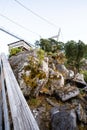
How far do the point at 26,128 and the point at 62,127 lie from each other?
253 inches

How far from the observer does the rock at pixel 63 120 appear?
23.7ft

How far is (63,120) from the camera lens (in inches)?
286

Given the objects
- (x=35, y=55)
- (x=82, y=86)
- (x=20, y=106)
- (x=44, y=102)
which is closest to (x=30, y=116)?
(x=20, y=106)

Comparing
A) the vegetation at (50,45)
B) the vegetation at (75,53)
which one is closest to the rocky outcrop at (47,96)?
the vegetation at (50,45)

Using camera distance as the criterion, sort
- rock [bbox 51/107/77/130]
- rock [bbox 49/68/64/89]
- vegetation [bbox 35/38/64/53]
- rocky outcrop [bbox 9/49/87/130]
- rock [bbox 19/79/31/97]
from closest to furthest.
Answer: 1. rock [bbox 51/107/77/130]
2. rocky outcrop [bbox 9/49/87/130]
3. rock [bbox 19/79/31/97]
4. rock [bbox 49/68/64/89]
5. vegetation [bbox 35/38/64/53]

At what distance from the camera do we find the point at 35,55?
975cm

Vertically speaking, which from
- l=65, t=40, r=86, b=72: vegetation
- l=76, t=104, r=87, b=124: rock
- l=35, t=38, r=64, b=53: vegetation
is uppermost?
l=35, t=38, r=64, b=53: vegetation

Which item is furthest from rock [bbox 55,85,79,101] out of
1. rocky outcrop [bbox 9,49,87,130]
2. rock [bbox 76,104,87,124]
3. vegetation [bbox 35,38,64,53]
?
vegetation [bbox 35,38,64,53]

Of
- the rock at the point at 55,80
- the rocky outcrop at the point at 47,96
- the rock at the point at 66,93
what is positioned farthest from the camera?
the rock at the point at 55,80

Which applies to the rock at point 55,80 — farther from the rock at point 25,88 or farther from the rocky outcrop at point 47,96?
the rock at point 25,88

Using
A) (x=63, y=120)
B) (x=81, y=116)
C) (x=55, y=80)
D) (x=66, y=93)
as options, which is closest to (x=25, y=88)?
(x=63, y=120)

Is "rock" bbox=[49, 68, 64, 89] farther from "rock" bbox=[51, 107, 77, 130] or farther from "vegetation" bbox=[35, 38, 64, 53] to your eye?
"vegetation" bbox=[35, 38, 64, 53]

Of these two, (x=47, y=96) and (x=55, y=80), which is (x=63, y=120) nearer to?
(x=47, y=96)

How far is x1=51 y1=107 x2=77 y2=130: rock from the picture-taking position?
7.22 m
